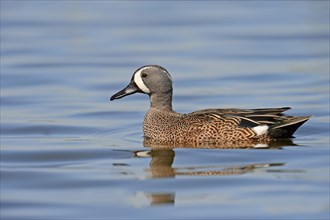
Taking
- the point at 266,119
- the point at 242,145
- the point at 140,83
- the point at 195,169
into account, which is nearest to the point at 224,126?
the point at 242,145

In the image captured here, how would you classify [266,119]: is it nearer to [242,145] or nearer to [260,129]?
[260,129]

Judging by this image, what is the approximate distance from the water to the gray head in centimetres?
52

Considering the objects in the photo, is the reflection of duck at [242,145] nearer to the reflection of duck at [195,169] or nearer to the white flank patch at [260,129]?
the white flank patch at [260,129]

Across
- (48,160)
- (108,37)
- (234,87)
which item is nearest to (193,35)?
(108,37)

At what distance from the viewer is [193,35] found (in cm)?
2261

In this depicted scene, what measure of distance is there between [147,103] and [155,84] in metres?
2.47

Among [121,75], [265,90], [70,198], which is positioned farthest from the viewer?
[121,75]

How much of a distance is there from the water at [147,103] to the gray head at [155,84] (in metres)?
0.52

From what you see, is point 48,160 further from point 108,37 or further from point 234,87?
point 108,37

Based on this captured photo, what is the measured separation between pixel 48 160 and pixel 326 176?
3.02 meters

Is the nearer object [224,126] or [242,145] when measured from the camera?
[242,145]

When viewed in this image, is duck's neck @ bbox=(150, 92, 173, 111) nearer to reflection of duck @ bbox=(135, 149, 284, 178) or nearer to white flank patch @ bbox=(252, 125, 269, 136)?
white flank patch @ bbox=(252, 125, 269, 136)

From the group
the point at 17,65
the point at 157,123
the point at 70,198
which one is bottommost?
the point at 70,198

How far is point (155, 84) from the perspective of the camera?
14.8 m
